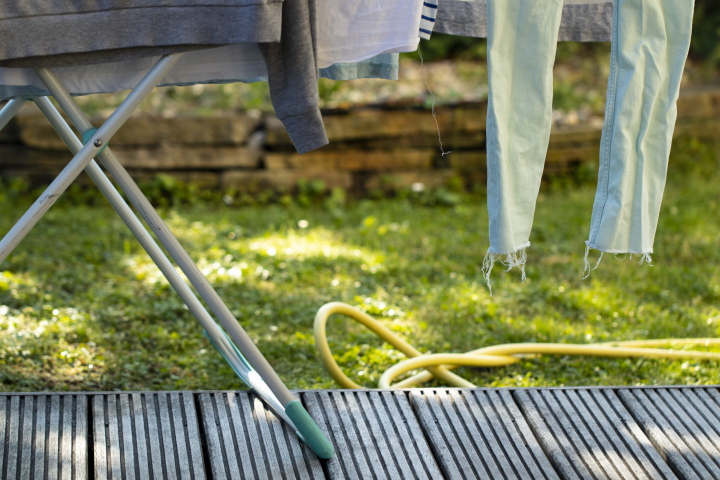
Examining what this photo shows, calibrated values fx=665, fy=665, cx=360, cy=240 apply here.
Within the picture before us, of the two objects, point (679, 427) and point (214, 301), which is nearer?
point (214, 301)

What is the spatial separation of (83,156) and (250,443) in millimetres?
755

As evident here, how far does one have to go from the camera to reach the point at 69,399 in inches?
67.4

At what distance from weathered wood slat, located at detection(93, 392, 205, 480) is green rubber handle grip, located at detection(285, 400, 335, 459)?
0.75 ft

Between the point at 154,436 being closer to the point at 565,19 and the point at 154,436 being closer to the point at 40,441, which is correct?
the point at 40,441

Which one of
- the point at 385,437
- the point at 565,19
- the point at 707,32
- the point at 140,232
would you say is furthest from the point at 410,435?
the point at 707,32

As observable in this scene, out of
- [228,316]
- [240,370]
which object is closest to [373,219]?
[240,370]

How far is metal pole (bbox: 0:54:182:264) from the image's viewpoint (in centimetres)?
135

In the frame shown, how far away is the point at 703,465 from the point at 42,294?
2.39 meters

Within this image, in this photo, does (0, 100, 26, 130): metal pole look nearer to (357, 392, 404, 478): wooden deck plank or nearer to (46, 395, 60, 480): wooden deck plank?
(46, 395, 60, 480): wooden deck plank

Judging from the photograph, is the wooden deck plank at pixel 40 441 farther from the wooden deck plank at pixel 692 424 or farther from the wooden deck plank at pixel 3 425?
the wooden deck plank at pixel 692 424

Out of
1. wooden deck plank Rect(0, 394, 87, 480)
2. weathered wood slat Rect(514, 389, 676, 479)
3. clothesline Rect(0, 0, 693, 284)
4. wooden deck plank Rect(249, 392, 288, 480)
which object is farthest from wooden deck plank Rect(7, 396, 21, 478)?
weathered wood slat Rect(514, 389, 676, 479)

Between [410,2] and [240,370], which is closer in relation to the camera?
[410,2]

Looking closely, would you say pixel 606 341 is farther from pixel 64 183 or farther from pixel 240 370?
pixel 64 183

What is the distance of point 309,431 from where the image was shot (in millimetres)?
1526
